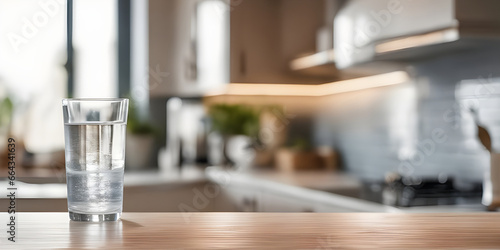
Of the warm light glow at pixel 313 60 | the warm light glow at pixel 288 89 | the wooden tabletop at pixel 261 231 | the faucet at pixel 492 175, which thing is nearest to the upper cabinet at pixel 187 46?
the warm light glow at pixel 288 89

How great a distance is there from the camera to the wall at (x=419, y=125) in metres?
2.63

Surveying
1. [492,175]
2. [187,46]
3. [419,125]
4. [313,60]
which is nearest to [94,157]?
[492,175]

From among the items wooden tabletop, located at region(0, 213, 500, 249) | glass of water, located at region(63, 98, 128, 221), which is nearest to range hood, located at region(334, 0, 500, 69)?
wooden tabletop, located at region(0, 213, 500, 249)

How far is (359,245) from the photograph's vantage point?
671 millimetres

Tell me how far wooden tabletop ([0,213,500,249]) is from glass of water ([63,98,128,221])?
23 millimetres

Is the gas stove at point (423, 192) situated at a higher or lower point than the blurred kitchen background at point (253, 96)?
lower

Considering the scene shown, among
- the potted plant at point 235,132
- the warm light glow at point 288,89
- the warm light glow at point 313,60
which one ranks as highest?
the warm light glow at point 313,60

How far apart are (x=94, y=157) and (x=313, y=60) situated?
107 inches

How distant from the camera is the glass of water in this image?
31.6 inches

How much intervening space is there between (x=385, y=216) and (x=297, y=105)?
10.2ft

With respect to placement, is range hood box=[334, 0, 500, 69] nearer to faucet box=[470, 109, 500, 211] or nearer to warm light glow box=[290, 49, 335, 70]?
warm light glow box=[290, 49, 335, 70]

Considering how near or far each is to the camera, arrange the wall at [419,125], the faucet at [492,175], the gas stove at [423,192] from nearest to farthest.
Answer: the faucet at [492,175]
the gas stove at [423,192]
the wall at [419,125]

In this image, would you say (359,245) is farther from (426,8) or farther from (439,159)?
(439,159)

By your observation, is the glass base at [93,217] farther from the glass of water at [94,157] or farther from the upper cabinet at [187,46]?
the upper cabinet at [187,46]
